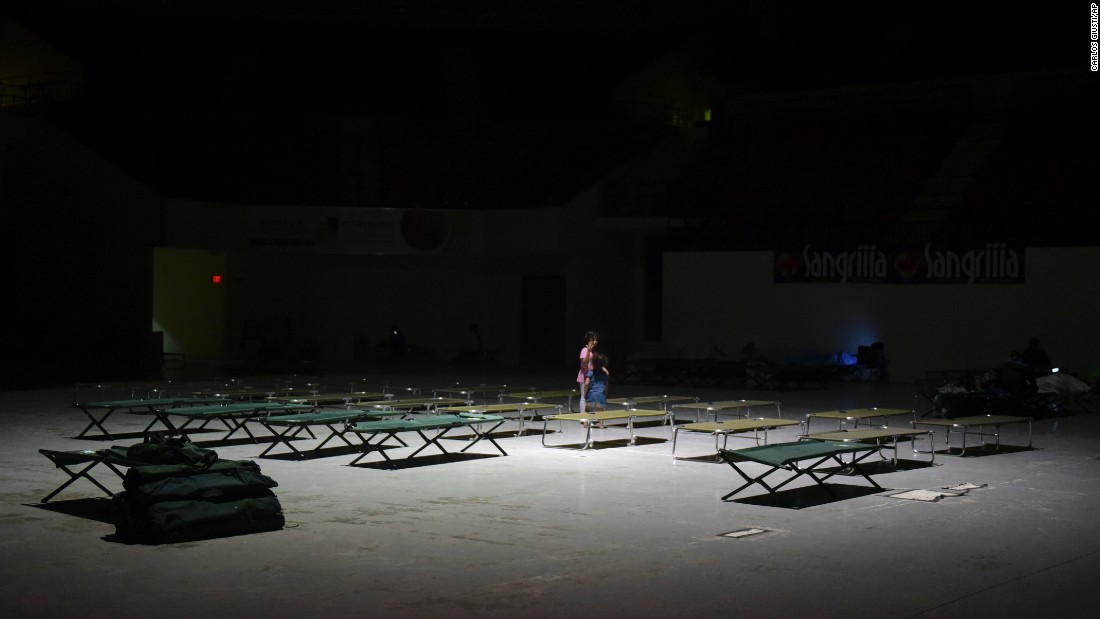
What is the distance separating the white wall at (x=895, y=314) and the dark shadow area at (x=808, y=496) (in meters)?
13.3

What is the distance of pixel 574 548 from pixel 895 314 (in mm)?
17045

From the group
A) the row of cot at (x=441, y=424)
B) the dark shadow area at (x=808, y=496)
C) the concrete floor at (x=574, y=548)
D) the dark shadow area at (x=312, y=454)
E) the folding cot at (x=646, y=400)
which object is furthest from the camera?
the folding cot at (x=646, y=400)

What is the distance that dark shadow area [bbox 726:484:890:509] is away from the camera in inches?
343

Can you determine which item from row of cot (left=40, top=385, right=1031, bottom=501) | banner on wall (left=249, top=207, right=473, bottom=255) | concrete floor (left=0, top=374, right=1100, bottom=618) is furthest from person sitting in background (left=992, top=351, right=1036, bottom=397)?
banner on wall (left=249, top=207, right=473, bottom=255)

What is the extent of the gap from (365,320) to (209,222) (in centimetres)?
443

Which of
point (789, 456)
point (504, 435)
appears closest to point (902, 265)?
point (504, 435)

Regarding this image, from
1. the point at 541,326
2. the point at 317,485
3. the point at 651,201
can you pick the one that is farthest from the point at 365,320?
the point at 317,485

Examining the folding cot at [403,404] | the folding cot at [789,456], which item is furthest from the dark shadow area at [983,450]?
the folding cot at [403,404]

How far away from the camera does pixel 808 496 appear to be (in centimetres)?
904

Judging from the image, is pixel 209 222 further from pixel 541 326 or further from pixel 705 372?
pixel 705 372

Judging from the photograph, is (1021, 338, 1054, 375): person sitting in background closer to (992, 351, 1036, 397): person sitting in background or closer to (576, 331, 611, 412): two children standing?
(992, 351, 1036, 397): person sitting in background

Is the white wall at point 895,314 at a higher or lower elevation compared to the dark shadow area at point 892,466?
higher

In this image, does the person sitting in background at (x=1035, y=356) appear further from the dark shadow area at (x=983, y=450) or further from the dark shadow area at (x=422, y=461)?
the dark shadow area at (x=422, y=461)

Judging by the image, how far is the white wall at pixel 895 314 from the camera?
21141mm
